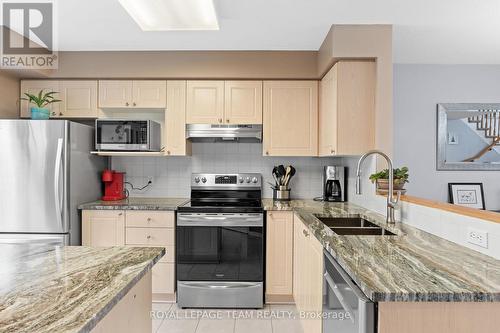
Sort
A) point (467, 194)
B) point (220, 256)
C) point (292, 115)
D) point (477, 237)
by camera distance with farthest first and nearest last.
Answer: point (467, 194), point (292, 115), point (220, 256), point (477, 237)

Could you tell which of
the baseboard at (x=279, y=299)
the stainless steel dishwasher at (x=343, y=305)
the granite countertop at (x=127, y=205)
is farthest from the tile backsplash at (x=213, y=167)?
the stainless steel dishwasher at (x=343, y=305)

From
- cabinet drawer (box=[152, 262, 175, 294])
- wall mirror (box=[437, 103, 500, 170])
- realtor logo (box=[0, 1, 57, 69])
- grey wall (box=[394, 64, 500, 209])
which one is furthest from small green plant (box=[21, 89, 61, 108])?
wall mirror (box=[437, 103, 500, 170])

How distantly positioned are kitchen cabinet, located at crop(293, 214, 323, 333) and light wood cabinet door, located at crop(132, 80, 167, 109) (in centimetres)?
173

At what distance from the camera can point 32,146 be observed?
271 centimetres

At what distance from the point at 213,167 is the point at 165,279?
123cm

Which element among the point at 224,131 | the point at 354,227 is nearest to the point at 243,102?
the point at 224,131

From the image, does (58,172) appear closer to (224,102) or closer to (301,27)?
(224,102)

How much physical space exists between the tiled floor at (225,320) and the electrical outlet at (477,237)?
1.49 meters

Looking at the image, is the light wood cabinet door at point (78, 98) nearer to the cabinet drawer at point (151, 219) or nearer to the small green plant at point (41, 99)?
the small green plant at point (41, 99)

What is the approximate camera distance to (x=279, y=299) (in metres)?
2.97

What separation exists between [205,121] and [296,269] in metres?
1.61

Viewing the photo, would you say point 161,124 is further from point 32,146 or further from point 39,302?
point 39,302

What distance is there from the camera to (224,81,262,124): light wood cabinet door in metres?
3.20

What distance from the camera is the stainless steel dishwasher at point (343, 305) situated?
1.03 m
